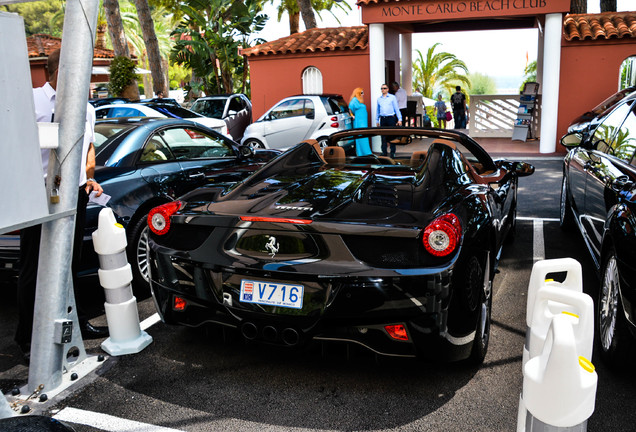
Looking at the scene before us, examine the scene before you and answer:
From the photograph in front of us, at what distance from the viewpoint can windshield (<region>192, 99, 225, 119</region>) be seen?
18.0m

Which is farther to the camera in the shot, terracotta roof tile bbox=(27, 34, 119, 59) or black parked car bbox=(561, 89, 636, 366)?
terracotta roof tile bbox=(27, 34, 119, 59)

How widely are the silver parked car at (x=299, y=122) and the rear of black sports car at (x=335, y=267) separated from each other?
10.5 m

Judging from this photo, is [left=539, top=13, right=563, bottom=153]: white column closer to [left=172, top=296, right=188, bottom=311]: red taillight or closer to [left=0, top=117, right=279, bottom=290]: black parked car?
[left=0, top=117, right=279, bottom=290]: black parked car

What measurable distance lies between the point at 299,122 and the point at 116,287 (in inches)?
432

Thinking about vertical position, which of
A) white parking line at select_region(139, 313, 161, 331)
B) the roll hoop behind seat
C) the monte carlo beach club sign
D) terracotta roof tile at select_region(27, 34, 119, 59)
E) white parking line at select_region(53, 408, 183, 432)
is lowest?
white parking line at select_region(139, 313, 161, 331)

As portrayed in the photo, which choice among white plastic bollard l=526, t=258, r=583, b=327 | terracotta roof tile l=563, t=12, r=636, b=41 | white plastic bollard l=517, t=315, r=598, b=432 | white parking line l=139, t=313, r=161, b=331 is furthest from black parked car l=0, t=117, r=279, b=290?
terracotta roof tile l=563, t=12, r=636, b=41

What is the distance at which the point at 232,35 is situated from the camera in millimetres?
23922

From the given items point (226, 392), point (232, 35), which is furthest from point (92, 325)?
point (232, 35)

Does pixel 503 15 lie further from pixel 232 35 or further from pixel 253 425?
pixel 253 425

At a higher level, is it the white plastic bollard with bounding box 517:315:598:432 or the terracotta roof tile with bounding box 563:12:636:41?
the terracotta roof tile with bounding box 563:12:636:41

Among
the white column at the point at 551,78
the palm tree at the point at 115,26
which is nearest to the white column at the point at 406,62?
the white column at the point at 551,78

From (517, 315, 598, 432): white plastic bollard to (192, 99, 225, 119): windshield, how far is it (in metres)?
16.7

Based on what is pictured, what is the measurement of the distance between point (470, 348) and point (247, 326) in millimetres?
1263

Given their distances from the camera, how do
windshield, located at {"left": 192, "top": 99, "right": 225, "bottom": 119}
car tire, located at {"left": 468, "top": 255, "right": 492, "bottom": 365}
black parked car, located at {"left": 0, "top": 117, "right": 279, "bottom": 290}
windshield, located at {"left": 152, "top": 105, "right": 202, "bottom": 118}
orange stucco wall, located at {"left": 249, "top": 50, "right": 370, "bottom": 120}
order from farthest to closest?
1. windshield, located at {"left": 192, "top": 99, "right": 225, "bottom": 119}
2. orange stucco wall, located at {"left": 249, "top": 50, "right": 370, "bottom": 120}
3. windshield, located at {"left": 152, "top": 105, "right": 202, "bottom": 118}
4. black parked car, located at {"left": 0, "top": 117, "right": 279, "bottom": 290}
5. car tire, located at {"left": 468, "top": 255, "right": 492, "bottom": 365}
